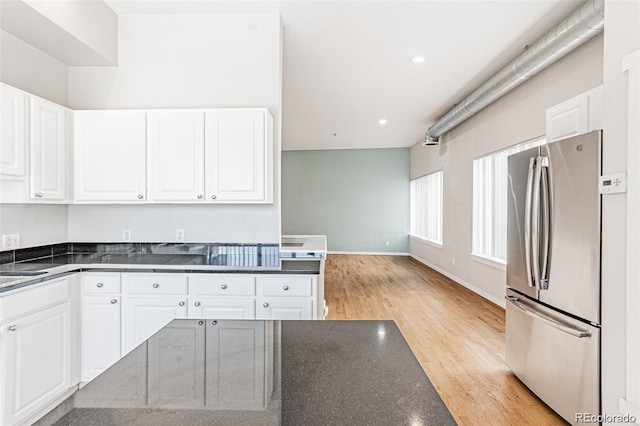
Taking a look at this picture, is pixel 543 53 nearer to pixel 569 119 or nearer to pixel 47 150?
pixel 569 119

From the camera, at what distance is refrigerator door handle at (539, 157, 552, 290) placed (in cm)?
234

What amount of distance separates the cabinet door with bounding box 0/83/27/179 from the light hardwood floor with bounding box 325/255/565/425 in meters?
3.29

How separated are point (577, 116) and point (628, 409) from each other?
177 cm

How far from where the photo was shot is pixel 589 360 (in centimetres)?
201

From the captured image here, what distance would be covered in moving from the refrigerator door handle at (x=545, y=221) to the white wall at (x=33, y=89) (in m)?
3.82

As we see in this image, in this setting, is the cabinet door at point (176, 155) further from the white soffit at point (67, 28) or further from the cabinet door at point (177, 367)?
the cabinet door at point (177, 367)

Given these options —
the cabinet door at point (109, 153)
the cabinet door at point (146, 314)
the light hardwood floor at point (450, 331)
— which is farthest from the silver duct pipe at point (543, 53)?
the cabinet door at point (146, 314)

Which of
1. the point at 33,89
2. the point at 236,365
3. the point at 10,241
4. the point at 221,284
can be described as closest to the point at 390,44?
the point at 221,284

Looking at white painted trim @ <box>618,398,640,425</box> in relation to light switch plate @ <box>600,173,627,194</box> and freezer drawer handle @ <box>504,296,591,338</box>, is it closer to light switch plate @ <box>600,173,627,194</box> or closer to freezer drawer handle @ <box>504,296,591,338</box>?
freezer drawer handle @ <box>504,296,591,338</box>

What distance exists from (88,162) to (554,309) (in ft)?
12.0

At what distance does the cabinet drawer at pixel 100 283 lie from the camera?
257 centimetres

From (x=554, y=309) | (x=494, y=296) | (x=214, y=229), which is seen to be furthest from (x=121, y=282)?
(x=494, y=296)

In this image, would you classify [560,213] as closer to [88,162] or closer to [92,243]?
[88,162]

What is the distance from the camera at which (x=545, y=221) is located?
2.36 meters
